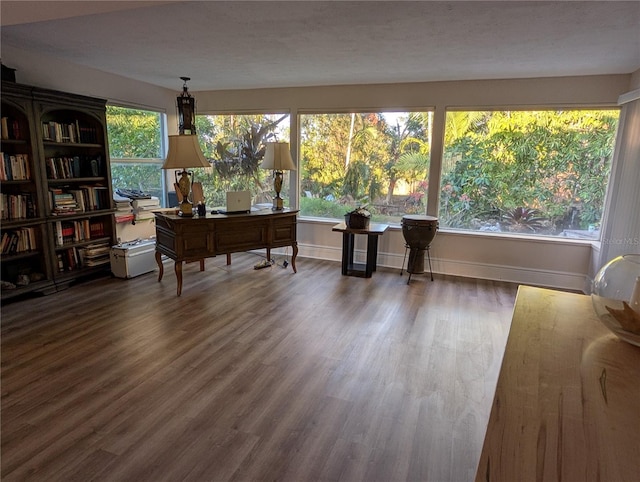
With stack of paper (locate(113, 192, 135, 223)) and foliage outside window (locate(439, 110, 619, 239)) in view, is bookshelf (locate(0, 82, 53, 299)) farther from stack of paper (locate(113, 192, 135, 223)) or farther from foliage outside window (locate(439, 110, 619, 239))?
foliage outside window (locate(439, 110, 619, 239))

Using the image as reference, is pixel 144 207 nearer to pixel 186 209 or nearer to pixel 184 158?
pixel 186 209

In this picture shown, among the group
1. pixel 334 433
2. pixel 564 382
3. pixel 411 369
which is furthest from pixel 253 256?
pixel 564 382

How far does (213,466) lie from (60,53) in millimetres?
4077

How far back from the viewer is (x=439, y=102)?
15.1ft

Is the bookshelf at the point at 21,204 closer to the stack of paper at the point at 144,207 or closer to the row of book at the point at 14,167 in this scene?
the row of book at the point at 14,167

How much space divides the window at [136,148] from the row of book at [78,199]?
513 mm

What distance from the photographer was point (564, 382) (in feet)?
3.51

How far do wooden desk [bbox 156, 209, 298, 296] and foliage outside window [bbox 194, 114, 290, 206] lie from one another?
118 centimetres

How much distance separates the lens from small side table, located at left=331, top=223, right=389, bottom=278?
15.1 ft

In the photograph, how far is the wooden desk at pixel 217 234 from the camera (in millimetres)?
3820

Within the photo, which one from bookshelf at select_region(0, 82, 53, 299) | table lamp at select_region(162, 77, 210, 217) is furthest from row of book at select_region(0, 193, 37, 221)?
table lamp at select_region(162, 77, 210, 217)

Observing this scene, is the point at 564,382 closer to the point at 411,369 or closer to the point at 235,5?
the point at 411,369

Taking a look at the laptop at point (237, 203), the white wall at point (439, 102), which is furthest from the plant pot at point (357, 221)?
the laptop at point (237, 203)

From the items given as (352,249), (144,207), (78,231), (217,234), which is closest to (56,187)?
(78,231)
